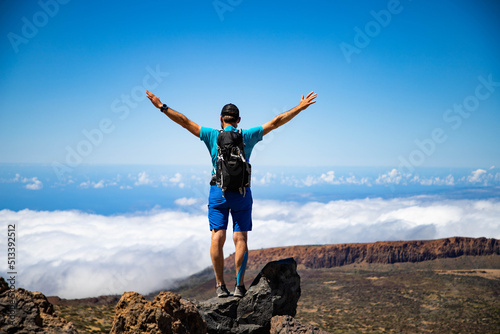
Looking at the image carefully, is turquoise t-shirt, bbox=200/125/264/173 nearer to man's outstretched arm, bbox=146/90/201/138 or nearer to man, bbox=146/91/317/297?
man, bbox=146/91/317/297

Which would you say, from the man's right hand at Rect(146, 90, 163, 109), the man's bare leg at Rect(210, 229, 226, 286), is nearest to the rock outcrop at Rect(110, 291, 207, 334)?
the man's bare leg at Rect(210, 229, 226, 286)

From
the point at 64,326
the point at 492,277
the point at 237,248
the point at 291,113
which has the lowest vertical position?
the point at 492,277

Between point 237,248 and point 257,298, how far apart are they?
1.13 m

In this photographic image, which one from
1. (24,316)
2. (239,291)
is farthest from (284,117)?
(24,316)

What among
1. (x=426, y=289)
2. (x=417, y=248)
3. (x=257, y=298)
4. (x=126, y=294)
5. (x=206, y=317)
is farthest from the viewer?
(x=417, y=248)

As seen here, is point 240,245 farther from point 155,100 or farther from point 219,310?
point 155,100

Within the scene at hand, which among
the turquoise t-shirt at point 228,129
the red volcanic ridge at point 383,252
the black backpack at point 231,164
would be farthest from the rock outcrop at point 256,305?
the red volcanic ridge at point 383,252

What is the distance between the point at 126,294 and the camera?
6016 mm

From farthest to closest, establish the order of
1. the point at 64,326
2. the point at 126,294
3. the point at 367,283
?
A: 1. the point at 367,283
2. the point at 126,294
3. the point at 64,326

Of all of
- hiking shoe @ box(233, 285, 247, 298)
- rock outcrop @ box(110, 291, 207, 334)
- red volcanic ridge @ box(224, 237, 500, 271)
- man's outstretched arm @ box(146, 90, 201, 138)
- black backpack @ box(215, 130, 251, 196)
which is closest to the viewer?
rock outcrop @ box(110, 291, 207, 334)

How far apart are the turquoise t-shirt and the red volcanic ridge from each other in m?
77.8

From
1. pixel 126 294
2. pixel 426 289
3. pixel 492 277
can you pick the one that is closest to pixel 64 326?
pixel 126 294

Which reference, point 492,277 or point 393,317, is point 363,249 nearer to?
point 492,277

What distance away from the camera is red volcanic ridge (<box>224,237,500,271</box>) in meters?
83.6
